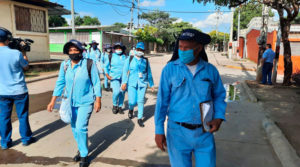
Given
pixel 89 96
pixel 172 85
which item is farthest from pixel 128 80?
pixel 172 85

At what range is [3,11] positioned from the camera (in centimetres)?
1248

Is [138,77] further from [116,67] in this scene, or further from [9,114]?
[9,114]

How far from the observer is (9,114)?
3.89 metres

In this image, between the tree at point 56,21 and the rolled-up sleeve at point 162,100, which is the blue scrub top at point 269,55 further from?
the tree at point 56,21

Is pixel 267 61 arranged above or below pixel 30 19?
below

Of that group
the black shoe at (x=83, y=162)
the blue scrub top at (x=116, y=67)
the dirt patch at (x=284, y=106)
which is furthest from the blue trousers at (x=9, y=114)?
the dirt patch at (x=284, y=106)

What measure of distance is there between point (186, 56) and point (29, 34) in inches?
554

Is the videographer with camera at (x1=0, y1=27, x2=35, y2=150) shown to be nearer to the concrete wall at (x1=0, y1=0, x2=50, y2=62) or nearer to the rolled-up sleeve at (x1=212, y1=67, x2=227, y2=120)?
the rolled-up sleeve at (x1=212, y1=67, x2=227, y2=120)

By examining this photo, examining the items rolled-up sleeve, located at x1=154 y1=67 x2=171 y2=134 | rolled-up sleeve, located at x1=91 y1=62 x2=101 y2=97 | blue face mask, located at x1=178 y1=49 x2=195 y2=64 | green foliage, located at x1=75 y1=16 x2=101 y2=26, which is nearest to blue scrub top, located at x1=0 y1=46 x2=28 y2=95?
rolled-up sleeve, located at x1=91 y1=62 x2=101 y2=97

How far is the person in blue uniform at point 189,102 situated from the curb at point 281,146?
1811 mm

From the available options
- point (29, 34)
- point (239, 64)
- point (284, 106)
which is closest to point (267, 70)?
point (284, 106)

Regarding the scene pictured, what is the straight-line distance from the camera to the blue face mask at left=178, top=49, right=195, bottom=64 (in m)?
2.10

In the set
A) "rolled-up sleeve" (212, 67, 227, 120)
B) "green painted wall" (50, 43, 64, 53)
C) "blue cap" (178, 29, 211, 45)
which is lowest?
"rolled-up sleeve" (212, 67, 227, 120)

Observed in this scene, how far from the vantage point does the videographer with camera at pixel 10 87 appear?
3.64 meters
